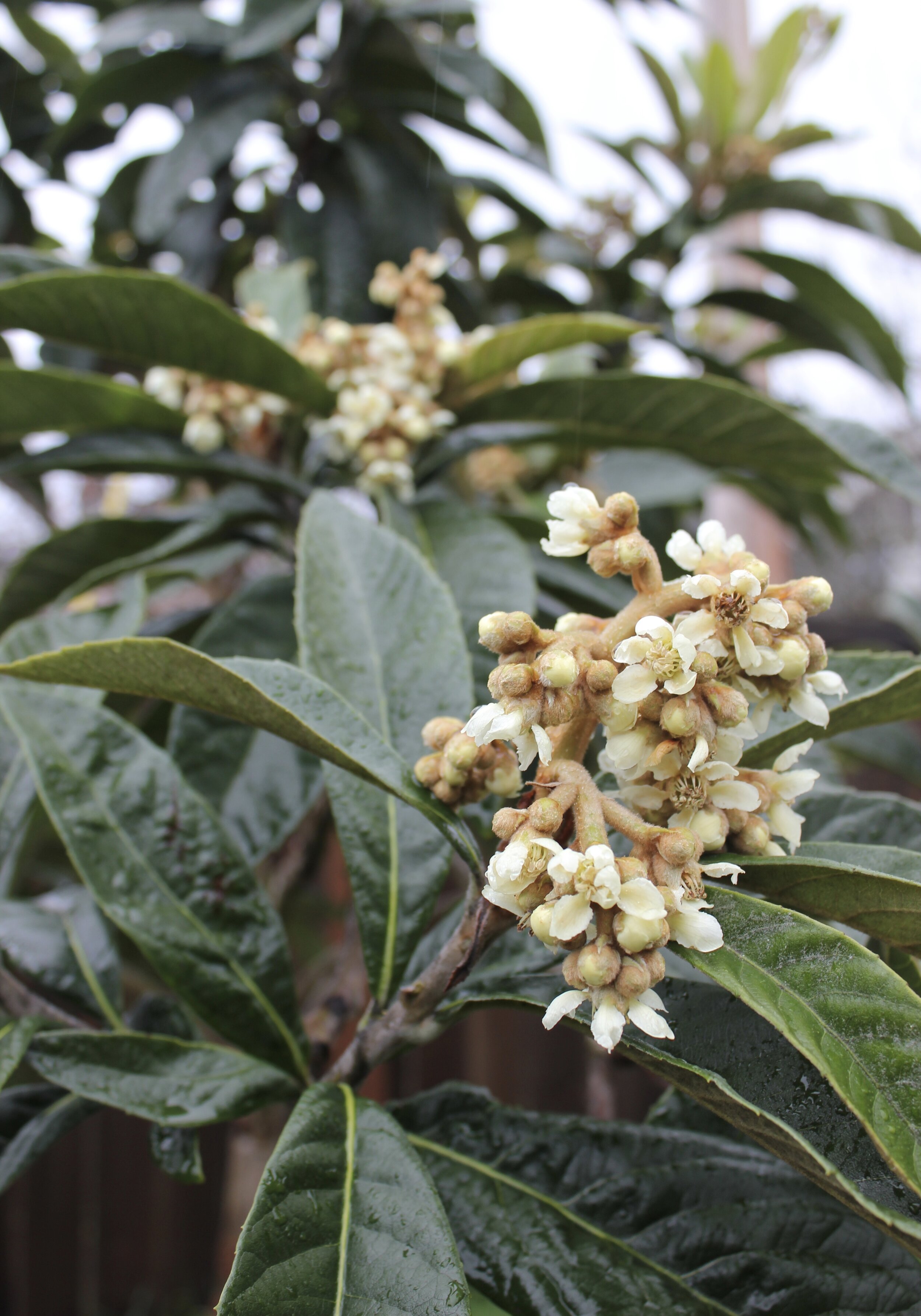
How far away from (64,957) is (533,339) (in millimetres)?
922

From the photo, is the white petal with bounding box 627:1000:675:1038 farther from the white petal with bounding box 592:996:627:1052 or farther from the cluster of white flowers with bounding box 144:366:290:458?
the cluster of white flowers with bounding box 144:366:290:458

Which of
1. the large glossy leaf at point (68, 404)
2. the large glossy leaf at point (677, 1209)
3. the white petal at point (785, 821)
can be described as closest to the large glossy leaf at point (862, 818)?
the white petal at point (785, 821)

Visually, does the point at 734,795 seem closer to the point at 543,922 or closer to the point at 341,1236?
the point at 543,922

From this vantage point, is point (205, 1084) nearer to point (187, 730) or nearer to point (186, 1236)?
point (187, 730)

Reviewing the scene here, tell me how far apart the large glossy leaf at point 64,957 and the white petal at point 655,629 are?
75cm

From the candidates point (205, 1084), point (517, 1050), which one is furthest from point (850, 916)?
point (517, 1050)

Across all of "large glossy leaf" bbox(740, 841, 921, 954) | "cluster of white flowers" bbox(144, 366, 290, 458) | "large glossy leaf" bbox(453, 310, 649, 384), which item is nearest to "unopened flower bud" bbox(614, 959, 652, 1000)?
"large glossy leaf" bbox(740, 841, 921, 954)

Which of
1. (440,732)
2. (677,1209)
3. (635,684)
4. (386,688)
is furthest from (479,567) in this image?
(677,1209)

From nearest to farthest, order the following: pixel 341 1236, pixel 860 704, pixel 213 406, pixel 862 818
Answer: pixel 341 1236 → pixel 860 704 → pixel 862 818 → pixel 213 406

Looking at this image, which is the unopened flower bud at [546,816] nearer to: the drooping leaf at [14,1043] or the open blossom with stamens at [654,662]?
the open blossom with stamens at [654,662]

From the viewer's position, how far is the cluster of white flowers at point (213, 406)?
4.45 feet

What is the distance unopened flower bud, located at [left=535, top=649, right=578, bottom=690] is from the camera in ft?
1.87

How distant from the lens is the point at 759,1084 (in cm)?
62

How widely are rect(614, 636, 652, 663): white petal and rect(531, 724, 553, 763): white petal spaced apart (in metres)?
0.06
